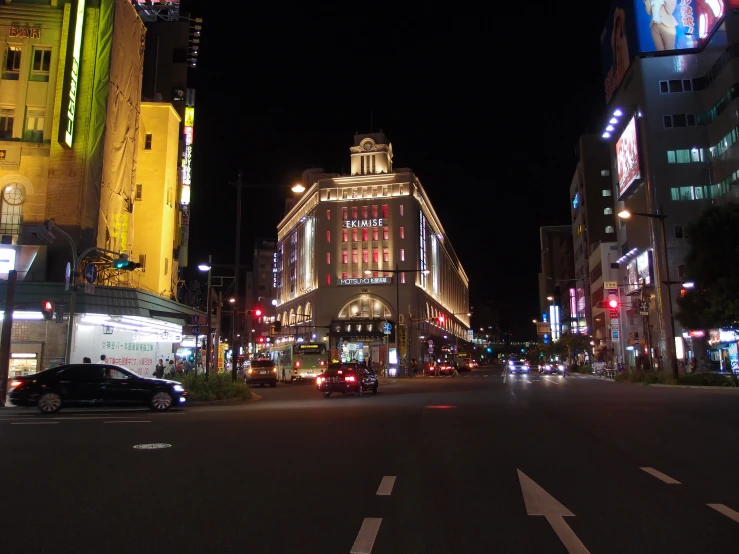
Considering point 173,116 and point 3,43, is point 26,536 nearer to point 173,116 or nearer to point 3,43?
point 3,43

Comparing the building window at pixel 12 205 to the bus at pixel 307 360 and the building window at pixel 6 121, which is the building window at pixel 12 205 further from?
the bus at pixel 307 360

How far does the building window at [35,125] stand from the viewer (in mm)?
31492

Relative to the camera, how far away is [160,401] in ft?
66.0

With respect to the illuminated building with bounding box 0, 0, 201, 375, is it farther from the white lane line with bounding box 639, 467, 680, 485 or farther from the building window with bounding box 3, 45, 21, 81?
the white lane line with bounding box 639, 467, 680, 485

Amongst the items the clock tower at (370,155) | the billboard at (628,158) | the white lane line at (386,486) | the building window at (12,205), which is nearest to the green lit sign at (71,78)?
the building window at (12,205)

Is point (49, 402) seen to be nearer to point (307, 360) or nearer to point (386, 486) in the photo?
point (386, 486)

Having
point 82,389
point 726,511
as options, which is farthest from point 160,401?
point 726,511

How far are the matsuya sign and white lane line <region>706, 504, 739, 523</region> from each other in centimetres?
8497

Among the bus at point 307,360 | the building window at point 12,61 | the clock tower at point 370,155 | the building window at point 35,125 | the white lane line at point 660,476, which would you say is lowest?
the white lane line at point 660,476

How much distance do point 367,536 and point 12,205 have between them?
3224cm

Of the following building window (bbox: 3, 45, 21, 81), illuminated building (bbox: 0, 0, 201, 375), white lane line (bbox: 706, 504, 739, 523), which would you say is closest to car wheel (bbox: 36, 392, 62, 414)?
illuminated building (bbox: 0, 0, 201, 375)

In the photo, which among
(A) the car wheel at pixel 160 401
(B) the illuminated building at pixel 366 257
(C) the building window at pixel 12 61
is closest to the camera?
(A) the car wheel at pixel 160 401

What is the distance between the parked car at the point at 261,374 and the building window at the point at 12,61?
2294 centimetres

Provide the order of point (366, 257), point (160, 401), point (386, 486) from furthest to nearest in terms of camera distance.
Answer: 1. point (366, 257)
2. point (160, 401)
3. point (386, 486)
